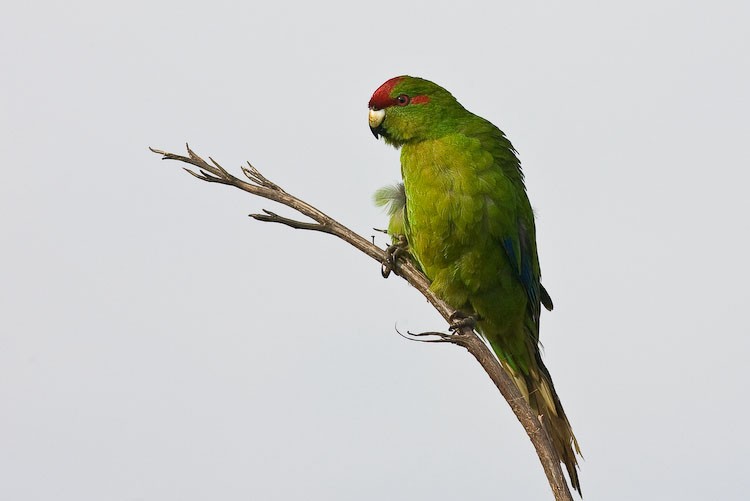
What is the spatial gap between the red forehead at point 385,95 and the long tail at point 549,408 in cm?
202

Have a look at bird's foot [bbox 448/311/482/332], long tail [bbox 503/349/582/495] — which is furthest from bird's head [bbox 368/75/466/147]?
long tail [bbox 503/349/582/495]

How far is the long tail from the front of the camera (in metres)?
5.92

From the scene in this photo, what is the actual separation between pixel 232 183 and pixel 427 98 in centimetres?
186

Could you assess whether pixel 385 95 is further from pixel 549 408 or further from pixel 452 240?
pixel 549 408

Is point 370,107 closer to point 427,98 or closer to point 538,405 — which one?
point 427,98

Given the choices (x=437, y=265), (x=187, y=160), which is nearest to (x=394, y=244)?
(x=437, y=265)

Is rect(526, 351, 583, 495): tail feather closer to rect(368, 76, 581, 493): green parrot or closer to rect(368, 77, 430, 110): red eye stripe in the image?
rect(368, 76, 581, 493): green parrot

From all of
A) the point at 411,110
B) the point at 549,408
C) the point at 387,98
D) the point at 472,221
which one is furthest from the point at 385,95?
the point at 549,408

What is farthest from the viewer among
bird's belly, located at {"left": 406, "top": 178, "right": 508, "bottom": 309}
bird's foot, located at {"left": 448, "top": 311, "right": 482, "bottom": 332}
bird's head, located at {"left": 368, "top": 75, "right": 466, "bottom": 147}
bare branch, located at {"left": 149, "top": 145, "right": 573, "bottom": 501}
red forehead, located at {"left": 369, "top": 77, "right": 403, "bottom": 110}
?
red forehead, located at {"left": 369, "top": 77, "right": 403, "bottom": 110}

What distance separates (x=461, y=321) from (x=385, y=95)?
168 cm

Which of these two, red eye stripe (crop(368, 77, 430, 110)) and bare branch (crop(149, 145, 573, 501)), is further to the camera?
red eye stripe (crop(368, 77, 430, 110))

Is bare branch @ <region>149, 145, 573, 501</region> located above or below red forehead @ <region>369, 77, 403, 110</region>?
below

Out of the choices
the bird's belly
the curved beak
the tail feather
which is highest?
the curved beak

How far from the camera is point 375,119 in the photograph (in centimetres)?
648
